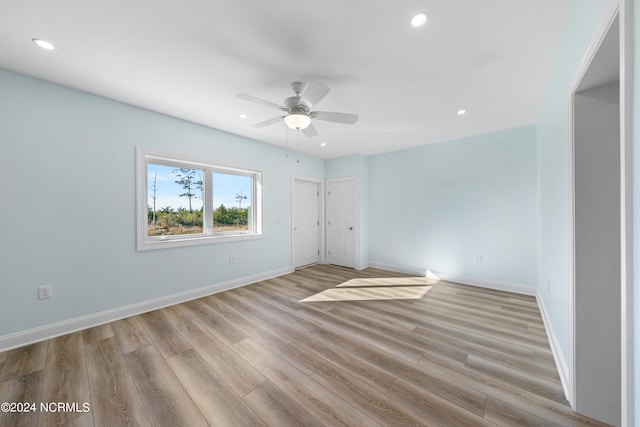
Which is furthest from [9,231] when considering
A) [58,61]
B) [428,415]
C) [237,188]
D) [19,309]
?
[428,415]

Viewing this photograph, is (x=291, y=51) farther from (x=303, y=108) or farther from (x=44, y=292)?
(x=44, y=292)

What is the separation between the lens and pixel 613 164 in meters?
1.34

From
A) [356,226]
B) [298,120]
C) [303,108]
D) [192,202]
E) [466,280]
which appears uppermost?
[303,108]

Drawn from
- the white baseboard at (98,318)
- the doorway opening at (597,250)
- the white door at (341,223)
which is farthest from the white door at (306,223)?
the doorway opening at (597,250)

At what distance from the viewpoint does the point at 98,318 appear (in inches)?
96.7

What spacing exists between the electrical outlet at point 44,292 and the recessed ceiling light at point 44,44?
7.07ft

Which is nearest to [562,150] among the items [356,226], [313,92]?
[313,92]

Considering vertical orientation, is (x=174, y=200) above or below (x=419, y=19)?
below

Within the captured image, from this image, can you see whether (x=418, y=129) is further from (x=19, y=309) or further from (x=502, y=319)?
(x=19, y=309)

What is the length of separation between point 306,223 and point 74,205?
11.8ft

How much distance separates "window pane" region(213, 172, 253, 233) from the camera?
3.64 metres

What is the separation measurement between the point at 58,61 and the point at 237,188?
2341 mm

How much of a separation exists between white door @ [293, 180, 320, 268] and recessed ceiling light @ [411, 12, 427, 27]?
3.54 m

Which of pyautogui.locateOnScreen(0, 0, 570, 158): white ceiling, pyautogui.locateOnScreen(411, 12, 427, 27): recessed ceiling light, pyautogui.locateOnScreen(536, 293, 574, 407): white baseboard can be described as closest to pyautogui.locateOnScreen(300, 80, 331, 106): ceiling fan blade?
pyautogui.locateOnScreen(0, 0, 570, 158): white ceiling
